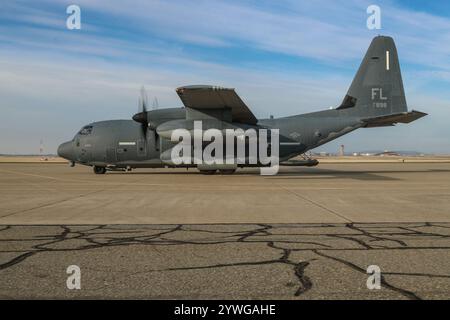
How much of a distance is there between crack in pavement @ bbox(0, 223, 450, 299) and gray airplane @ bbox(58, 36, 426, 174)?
1842cm

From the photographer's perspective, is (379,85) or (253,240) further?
(379,85)

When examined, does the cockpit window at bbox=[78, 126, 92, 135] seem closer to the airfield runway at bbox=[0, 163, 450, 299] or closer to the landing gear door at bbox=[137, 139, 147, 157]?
the landing gear door at bbox=[137, 139, 147, 157]

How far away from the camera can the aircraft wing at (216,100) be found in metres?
22.6

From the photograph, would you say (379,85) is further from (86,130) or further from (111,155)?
(86,130)

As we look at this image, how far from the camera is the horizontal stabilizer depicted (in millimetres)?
27641

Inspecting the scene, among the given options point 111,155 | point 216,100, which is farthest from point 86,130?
point 216,100

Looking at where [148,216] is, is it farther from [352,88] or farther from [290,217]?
[352,88]

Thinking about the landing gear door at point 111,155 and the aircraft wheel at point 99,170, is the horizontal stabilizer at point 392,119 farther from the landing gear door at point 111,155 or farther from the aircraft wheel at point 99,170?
the aircraft wheel at point 99,170

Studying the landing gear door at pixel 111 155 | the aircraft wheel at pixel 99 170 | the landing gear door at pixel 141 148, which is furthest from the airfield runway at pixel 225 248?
the aircraft wheel at pixel 99 170

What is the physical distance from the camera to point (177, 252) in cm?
691

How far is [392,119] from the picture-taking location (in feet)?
92.8

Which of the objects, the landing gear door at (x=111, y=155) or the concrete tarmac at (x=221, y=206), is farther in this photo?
the landing gear door at (x=111, y=155)

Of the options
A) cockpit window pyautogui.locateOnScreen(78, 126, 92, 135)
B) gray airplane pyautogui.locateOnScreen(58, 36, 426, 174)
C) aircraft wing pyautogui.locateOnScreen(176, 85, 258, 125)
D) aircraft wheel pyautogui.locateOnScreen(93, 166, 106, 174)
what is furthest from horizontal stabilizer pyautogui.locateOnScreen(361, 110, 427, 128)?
cockpit window pyautogui.locateOnScreen(78, 126, 92, 135)

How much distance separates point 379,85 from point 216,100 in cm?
1229
